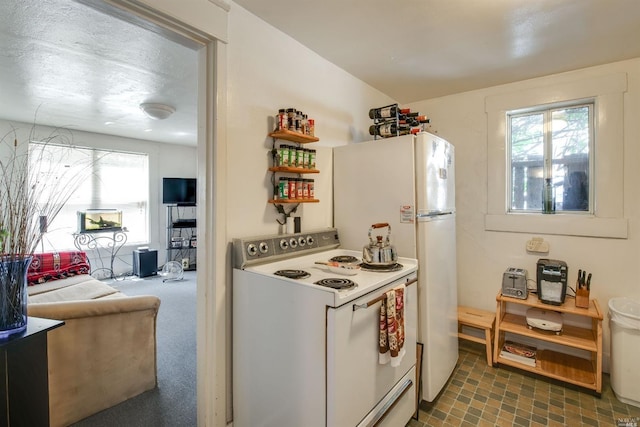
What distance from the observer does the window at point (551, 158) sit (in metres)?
2.47

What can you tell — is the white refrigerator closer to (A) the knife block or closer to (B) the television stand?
(A) the knife block

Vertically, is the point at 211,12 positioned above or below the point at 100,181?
above

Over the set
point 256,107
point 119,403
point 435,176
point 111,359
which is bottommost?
point 119,403

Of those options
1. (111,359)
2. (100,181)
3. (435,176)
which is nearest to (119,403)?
(111,359)

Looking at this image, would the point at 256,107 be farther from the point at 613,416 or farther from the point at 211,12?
the point at 613,416

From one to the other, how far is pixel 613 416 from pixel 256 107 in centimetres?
286

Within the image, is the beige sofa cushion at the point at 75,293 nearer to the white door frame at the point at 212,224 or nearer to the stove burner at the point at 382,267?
the white door frame at the point at 212,224

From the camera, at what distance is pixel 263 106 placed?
1794mm

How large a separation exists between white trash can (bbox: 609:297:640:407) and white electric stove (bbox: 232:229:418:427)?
1.42 m

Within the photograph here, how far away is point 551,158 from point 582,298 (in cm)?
117

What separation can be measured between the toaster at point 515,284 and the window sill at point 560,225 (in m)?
0.39

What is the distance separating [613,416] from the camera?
6.14 ft

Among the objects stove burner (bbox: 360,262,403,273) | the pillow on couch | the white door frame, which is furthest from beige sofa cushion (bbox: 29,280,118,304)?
stove burner (bbox: 360,262,403,273)

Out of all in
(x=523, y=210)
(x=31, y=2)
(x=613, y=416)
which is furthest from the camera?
(x=523, y=210)
